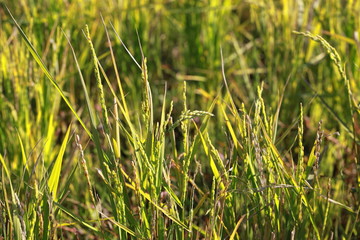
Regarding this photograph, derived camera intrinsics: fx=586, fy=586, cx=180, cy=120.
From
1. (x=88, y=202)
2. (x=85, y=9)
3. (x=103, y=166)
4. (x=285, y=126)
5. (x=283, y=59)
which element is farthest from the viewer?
(x=85, y=9)

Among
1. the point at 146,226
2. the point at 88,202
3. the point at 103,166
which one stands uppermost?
the point at 103,166

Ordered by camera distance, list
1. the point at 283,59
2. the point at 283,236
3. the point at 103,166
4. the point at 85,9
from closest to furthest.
Answer: the point at 103,166
the point at 283,236
the point at 283,59
the point at 85,9

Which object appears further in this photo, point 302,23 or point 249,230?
point 302,23

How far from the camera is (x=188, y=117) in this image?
99cm

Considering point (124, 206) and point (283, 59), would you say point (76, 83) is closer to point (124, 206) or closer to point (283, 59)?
point (283, 59)

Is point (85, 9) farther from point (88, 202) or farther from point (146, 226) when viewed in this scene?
point (146, 226)

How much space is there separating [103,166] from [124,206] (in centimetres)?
8

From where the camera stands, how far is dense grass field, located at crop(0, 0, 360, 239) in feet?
3.75

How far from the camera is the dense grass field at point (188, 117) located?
114cm

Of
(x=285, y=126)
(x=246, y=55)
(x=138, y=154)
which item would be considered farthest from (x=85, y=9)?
(x=138, y=154)

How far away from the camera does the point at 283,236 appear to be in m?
A: 1.20

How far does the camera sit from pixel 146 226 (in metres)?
1.11

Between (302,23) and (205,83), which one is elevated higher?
(302,23)

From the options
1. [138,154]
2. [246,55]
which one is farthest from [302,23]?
[138,154]
